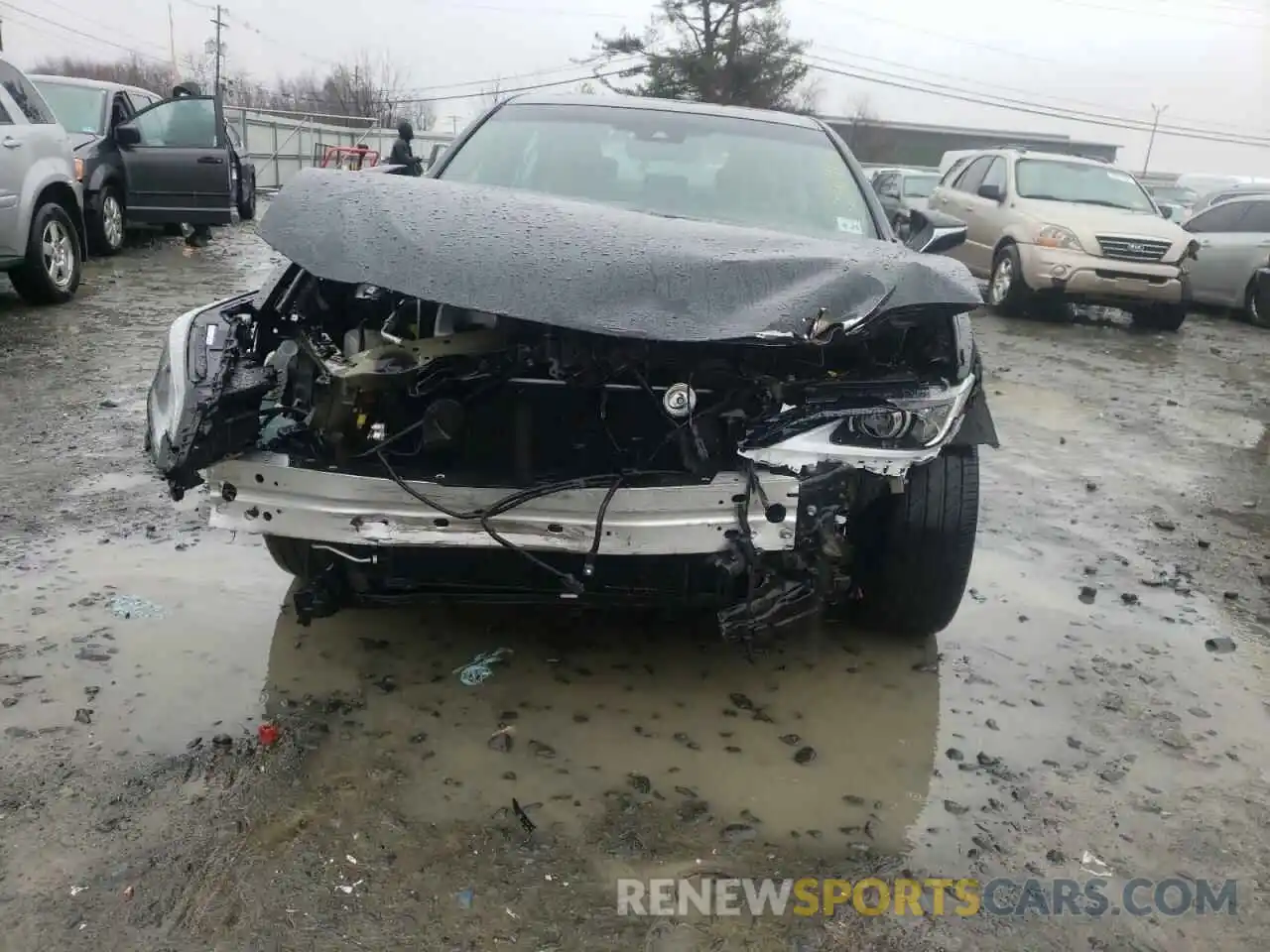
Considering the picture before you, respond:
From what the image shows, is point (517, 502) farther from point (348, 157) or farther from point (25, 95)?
point (348, 157)

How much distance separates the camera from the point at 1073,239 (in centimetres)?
983

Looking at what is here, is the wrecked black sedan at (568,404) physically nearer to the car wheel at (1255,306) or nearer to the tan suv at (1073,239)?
the tan suv at (1073,239)

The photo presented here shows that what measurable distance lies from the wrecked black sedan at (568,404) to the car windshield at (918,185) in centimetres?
1406

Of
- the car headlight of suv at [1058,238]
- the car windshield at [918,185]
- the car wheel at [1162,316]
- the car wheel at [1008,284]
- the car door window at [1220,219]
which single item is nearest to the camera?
the car headlight of suv at [1058,238]

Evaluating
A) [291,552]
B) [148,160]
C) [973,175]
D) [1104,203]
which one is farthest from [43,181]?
[1104,203]

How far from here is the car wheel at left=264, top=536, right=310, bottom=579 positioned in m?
2.81

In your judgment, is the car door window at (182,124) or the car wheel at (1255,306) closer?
the car door window at (182,124)

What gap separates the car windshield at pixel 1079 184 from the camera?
10.6 metres

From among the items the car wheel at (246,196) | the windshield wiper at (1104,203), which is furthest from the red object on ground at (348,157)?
the windshield wiper at (1104,203)

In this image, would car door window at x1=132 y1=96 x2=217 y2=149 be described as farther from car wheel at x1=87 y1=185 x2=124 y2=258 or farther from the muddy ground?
the muddy ground

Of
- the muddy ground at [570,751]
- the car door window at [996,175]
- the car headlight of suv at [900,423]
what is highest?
the car door window at [996,175]

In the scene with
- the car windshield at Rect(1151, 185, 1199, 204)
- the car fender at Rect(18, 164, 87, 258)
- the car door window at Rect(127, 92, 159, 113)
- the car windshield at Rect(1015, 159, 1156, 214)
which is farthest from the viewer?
the car windshield at Rect(1151, 185, 1199, 204)

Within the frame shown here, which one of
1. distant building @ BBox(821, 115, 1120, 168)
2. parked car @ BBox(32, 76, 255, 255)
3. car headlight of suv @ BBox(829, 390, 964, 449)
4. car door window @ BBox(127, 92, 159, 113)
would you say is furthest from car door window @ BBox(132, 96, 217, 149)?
distant building @ BBox(821, 115, 1120, 168)

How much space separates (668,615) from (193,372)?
1386 millimetres
